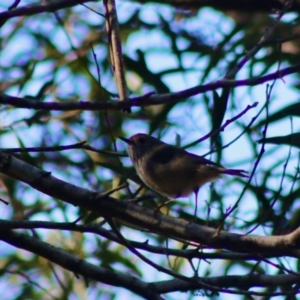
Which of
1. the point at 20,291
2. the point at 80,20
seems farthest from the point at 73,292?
the point at 80,20

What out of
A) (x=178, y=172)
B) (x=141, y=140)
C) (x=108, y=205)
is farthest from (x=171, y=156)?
(x=108, y=205)

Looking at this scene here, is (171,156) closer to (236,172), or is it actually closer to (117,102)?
(236,172)

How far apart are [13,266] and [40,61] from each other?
1405mm

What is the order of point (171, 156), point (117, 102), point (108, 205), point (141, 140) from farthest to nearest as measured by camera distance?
point (141, 140) < point (171, 156) < point (108, 205) < point (117, 102)

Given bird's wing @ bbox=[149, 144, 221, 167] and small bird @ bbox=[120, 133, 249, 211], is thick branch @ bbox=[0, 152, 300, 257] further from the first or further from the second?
bird's wing @ bbox=[149, 144, 221, 167]

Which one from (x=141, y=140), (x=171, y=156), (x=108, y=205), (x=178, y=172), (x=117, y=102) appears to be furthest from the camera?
(x=141, y=140)

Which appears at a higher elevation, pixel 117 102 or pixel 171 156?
pixel 171 156

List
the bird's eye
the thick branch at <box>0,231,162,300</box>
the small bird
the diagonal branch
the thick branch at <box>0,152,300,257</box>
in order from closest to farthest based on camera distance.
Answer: the diagonal branch, the thick branch at <box>0,152,300,257</box>, the thick branch at <box>0,231,162,300</box>, the small bird, the bird's eye

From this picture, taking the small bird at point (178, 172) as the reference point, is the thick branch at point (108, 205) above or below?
below

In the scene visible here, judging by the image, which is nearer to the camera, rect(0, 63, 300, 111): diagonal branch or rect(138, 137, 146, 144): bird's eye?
rect(0, 63, 300, 111): diagonal branch

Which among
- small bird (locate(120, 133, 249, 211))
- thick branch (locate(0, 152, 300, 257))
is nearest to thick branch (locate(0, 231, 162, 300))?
thick branch (locate(0, 152, 300, 257))

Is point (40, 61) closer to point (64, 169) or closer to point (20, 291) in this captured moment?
point (64, 169)

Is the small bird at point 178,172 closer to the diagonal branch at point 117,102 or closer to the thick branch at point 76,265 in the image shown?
the thick branch at point 76,265

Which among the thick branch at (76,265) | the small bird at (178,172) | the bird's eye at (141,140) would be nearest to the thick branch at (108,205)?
the thick branch at (76,265)
